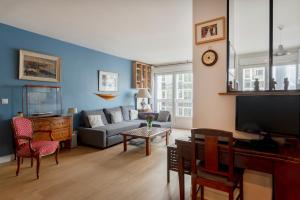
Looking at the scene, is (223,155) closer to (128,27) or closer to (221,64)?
(221,64)

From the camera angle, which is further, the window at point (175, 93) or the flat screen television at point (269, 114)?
the window at point (175, 93)

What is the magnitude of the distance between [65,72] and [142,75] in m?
3.08

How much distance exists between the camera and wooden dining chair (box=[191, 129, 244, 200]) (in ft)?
5.16

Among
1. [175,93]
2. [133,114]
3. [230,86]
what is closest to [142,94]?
[133,114]

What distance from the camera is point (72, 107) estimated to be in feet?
15.0

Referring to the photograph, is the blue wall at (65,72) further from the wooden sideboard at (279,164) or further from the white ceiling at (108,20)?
the wooden sideboard at (279,164)

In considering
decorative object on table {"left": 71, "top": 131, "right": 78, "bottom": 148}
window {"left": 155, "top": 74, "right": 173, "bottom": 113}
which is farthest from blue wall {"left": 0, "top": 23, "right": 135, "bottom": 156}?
window {"left": 155, "top": 74, "right": 173, "bottom": 113}

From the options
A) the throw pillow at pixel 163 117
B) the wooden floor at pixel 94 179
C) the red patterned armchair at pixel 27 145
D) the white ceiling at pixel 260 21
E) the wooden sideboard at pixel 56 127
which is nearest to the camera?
the wooden floor at pixel 94 179

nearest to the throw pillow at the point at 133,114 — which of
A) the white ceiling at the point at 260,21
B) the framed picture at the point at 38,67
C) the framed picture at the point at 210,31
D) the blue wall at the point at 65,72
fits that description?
the blue wall at the point at 65,72

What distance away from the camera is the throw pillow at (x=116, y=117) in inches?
207

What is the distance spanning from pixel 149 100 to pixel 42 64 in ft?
13.8

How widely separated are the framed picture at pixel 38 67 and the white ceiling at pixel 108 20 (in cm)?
50

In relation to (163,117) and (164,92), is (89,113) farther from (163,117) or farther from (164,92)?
(164,92)

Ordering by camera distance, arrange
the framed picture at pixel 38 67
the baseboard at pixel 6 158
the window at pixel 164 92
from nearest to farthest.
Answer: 1. the baseboard at pixel 6 158
2. the framed picture at pixel 38 67
3. the window at pixel 164 92
